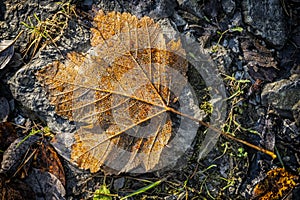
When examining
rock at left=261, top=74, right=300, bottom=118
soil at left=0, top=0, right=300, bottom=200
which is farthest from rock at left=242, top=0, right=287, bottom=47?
rock at left=261, top=74, right=300, bottom=118

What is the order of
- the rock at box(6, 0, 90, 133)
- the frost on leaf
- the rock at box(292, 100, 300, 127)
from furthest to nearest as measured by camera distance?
the rock at box(292, 100, 300, 127) → the rock at box(6, 0, 90, 133) → the frost on leaf

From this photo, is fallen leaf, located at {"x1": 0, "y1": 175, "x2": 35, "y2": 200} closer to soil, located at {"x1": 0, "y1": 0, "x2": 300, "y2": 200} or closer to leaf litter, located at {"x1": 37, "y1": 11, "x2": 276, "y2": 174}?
soil, located at {"x1": 0, "y1": 0, "x2": 300, "y2": 200}

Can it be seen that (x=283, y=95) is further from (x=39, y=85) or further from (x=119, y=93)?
(x=39, y=85)

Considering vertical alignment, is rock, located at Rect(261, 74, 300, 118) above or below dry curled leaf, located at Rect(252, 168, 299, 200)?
above

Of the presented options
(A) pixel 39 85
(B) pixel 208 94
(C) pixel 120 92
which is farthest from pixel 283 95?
(A) pixel 39 85

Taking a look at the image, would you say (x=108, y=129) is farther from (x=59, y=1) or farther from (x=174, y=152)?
(x=59, y=1)

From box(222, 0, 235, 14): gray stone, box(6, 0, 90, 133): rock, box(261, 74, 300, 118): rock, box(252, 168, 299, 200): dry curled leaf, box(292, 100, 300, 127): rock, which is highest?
box(222, 0, 235, 14): gray stone

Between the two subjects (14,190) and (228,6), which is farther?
(228,6)

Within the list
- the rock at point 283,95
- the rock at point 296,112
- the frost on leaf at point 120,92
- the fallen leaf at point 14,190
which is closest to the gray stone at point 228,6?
the frost on leaf at point 120,92
